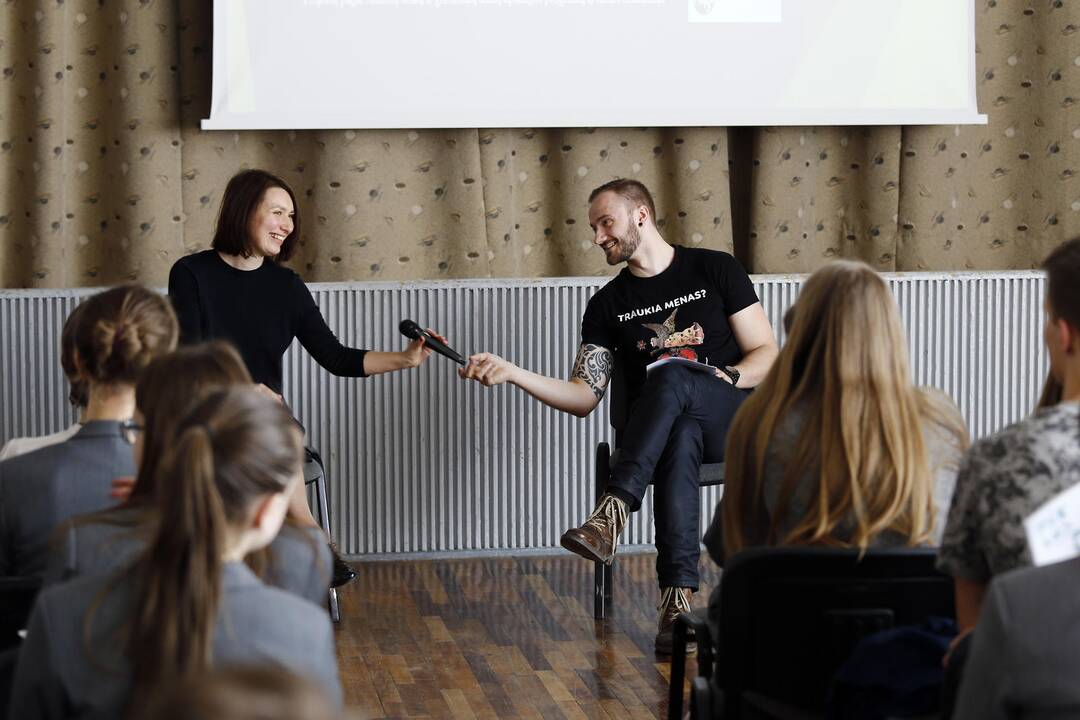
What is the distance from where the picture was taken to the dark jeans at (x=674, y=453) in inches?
129

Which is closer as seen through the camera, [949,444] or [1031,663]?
[1031,663]

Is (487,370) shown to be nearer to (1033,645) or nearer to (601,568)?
(601,568)

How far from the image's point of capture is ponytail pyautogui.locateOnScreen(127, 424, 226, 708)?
3.80ft

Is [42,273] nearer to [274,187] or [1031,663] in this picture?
[274,187]

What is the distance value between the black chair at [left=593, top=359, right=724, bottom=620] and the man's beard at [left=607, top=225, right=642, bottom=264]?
0.31 metres

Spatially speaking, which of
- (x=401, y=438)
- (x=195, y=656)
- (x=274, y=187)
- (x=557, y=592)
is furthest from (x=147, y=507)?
(x=401, y=438)

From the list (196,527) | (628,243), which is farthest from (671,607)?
(196,527)

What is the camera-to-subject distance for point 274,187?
355 cm

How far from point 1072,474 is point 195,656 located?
0.92 meters

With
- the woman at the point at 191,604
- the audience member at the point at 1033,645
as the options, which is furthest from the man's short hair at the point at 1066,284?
the woman at the point at 191,604

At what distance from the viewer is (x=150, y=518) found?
1.40m

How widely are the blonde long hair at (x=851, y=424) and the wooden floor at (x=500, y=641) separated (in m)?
1.12

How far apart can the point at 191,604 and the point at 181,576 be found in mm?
27

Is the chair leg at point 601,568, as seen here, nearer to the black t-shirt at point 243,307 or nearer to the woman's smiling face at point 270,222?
the black t-shirt at point 243,307
